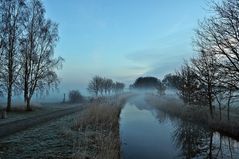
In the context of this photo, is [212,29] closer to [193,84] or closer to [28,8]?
[193,84]

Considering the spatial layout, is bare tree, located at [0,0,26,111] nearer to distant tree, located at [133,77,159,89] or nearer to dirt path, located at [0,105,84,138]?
dirt path, located at [0,105,84,138]

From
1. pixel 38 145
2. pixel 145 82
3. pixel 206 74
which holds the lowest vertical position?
pixel 38 145

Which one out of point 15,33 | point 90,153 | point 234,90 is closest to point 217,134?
point 234,90

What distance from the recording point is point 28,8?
29844mm

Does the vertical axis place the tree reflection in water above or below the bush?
below

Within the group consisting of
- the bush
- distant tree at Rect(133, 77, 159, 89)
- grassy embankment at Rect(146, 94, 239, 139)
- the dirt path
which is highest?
distant tree at Rect(133, 77, 159, 89)

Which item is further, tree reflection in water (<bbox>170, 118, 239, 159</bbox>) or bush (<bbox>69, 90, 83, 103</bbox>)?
bush (<bbox>69, 90, 83, 103</bbox>)

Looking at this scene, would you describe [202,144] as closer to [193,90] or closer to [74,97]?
[193,90]

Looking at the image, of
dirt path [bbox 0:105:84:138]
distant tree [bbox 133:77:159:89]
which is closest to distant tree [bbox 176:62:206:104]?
dirt path [bbox 0:105:84:138]

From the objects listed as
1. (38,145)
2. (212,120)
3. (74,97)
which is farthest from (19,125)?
(74,97)

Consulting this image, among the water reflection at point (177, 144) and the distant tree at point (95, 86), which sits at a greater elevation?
the distant tree at point (95, 86)

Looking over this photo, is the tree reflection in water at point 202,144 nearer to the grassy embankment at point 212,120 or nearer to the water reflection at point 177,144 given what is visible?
the water reflection at point 177,144

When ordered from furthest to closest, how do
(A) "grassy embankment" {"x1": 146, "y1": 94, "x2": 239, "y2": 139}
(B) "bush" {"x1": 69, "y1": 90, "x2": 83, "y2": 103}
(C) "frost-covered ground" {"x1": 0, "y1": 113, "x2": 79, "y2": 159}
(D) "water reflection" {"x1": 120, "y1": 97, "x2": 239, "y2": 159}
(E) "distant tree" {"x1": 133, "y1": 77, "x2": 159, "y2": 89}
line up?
1. (E) "distant tree" {"x1": 133, "y1": 77, "x2": 159, "y2": 89}
2. (B) "bush" {"x1": 69, "y1": 90, "x2": 83, "y2": 103}
3. (A) "grassy embankment" {"x1": 146, "y1": 94, "x2": 239, "y2": 139}
4. (D) "water reflection" {"x1": 120, "y1": 97, "x2": 239, "y2": 159}
5. (C) "frost-covered ground" {"x1": 0, "y1": 113, "x2": 79, "y2": 159}

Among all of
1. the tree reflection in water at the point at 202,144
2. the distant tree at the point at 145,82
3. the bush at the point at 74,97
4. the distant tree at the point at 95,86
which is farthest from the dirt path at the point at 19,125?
the distant tree at the point at 145,82
